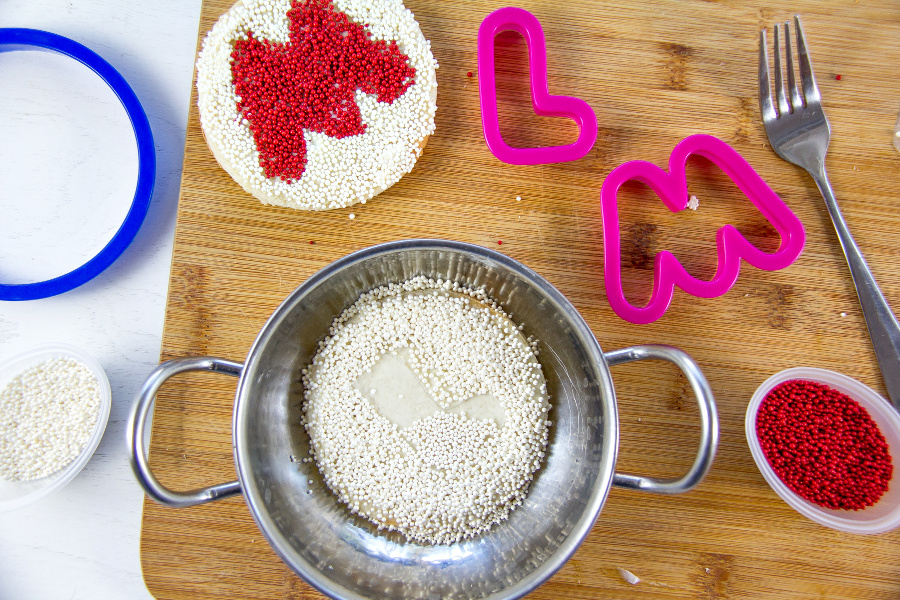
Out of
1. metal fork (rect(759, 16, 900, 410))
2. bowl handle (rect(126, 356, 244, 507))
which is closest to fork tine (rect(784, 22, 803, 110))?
metal fork (rect(759, 16, 900, 410))

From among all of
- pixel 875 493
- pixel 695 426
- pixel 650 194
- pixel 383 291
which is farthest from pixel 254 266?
pixel 875 493

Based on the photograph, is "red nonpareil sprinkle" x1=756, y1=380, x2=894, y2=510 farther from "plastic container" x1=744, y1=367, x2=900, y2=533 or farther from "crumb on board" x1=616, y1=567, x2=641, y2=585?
"crumb on board" x1=616, y1=567, x2=641, y2=585

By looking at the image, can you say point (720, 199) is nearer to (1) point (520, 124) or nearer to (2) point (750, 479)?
(1) point (520, 124)

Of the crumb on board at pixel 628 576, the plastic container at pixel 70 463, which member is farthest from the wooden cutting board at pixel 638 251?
the plastic container at pixel 70 463

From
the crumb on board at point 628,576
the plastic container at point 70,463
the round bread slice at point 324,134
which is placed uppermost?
the round bread slice at point 324,134

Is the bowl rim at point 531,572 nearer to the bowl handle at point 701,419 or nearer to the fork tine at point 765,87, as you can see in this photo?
the bowl handle at point 701,419

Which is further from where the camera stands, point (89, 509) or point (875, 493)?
→ point (89, 509)
